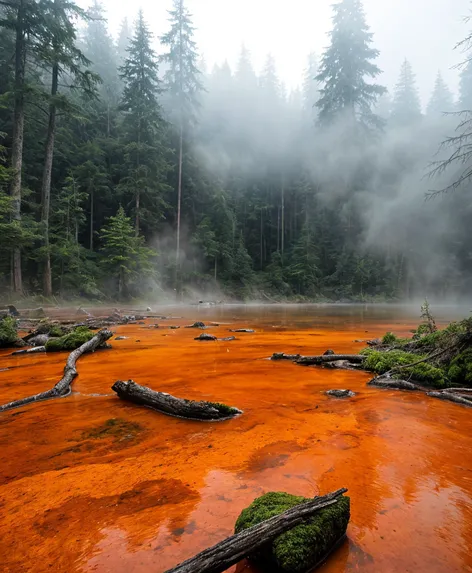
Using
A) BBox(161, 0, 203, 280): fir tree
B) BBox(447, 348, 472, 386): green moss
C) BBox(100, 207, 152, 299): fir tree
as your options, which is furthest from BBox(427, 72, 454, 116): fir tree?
BBox(447, 348, 472, 386): green moss

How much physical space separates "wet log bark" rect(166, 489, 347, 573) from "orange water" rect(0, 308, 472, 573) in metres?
0.19

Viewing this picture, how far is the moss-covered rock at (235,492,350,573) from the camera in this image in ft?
4.06

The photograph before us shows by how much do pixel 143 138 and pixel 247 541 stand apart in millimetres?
30180

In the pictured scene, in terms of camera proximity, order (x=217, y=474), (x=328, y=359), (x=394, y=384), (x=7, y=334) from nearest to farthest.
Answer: (x=217, y=474) → (x=394, y=384) → (x=328, y=359) → (x=7, y=334)

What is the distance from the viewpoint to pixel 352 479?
1.92m

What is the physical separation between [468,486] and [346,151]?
41.5m

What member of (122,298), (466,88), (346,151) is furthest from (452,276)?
(122,298)

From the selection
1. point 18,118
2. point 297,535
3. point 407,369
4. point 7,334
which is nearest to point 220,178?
point 18,118

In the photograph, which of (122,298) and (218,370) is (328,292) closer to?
(122,298)

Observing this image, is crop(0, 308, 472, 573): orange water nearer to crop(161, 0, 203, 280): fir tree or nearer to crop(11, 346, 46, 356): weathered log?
crop(11, 346, 46, 356): weathered log

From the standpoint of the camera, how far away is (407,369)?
14.0 feet

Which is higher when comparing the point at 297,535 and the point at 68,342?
the point at 297,535

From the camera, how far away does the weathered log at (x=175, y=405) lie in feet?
9.50

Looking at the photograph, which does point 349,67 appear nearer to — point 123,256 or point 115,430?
point 123,256
